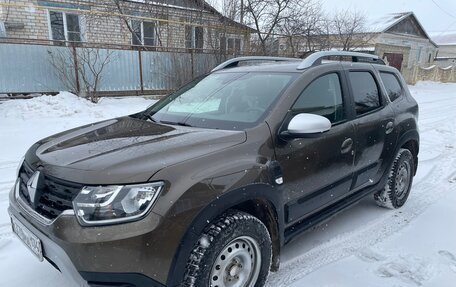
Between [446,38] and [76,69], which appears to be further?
[446,38]

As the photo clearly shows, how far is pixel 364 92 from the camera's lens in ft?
11.7

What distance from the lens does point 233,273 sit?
2316 millimetres

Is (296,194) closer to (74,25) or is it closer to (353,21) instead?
(74,25)

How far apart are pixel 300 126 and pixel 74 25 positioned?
47.3ft

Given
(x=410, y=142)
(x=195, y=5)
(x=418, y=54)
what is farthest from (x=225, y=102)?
(x=418, y=54)

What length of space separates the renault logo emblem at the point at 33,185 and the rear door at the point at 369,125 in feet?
8.68

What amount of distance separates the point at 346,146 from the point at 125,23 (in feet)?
45.6

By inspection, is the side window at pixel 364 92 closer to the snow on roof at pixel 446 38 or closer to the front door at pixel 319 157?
the front door at pixel 319 157

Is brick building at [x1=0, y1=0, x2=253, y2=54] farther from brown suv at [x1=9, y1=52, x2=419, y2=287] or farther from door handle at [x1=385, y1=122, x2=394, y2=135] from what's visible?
brown suv at [x1=9, y1=52, x2=419, y2=287]

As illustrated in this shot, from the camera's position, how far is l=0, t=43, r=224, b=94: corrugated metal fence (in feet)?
33.7

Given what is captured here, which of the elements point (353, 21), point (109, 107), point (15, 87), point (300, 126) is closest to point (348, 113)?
point (300, 126)

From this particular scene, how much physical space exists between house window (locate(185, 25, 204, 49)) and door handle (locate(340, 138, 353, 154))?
11293mm

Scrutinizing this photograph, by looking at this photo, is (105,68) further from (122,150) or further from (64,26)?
(122,150)

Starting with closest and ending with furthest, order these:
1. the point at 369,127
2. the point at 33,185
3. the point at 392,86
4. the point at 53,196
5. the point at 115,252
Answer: the point at 115,252 → the point at 53,196 → the point at 33,185 → the point at 369,127 → the point at 392,86
